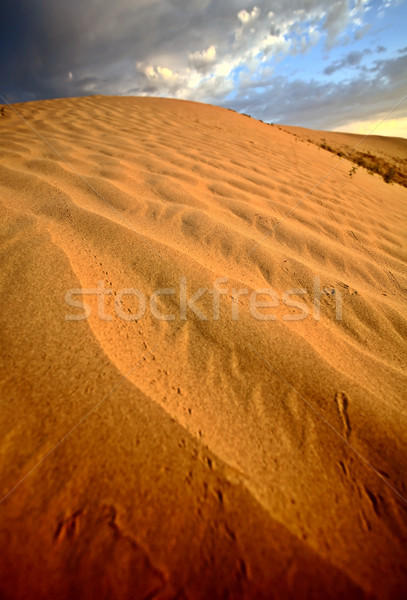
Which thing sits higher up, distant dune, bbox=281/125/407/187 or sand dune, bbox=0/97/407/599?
distant dune, bbox=281/125/407/187

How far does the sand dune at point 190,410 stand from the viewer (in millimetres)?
726

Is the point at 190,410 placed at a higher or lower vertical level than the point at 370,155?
lower

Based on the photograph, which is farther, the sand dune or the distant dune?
the distant dune

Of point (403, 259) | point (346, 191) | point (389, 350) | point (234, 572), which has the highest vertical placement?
point (346, 191)

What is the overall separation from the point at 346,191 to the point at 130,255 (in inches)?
134

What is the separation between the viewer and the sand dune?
0.73 metres

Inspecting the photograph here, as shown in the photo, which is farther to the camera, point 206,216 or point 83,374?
point 206,216

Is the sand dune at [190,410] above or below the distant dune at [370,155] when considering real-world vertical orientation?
below

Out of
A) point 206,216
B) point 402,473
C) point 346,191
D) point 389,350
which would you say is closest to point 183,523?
point 402,473

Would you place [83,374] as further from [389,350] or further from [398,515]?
[389,350]

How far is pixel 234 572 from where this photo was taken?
713mm

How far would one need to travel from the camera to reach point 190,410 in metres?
1.02

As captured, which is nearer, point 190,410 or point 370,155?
point 190,410

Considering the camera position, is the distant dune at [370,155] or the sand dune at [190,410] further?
the distant dune at [370,155]
